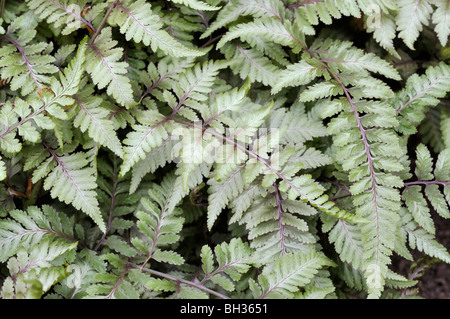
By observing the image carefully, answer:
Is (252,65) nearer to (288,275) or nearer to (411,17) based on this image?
(411,17)

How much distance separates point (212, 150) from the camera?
1720 mm

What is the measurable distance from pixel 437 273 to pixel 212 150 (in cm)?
165

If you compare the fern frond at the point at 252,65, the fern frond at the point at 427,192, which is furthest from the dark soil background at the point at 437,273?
the fern frond at the point at 252,65

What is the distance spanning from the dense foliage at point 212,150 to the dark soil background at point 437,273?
51 centimetres

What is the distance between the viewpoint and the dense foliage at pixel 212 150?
4.95 ft

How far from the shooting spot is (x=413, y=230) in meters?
1.75

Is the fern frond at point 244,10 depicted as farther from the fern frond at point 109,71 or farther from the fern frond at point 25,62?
the fern frond at point 25,62

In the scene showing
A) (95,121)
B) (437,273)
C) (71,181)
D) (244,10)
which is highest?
(244,10)

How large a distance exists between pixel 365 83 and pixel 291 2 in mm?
515

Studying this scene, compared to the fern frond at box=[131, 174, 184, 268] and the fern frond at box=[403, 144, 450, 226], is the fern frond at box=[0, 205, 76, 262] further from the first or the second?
the fern frond at box=[403, 144, 450, 226]

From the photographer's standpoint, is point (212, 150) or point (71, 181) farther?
point (212, 150)

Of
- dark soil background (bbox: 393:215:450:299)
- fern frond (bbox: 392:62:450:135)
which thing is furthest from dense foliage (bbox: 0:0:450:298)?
dark soil background (bbox: 393:215:450:299)

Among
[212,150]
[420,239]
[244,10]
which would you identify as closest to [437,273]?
[420,239]

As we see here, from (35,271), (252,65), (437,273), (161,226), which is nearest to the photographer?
(35,271)
